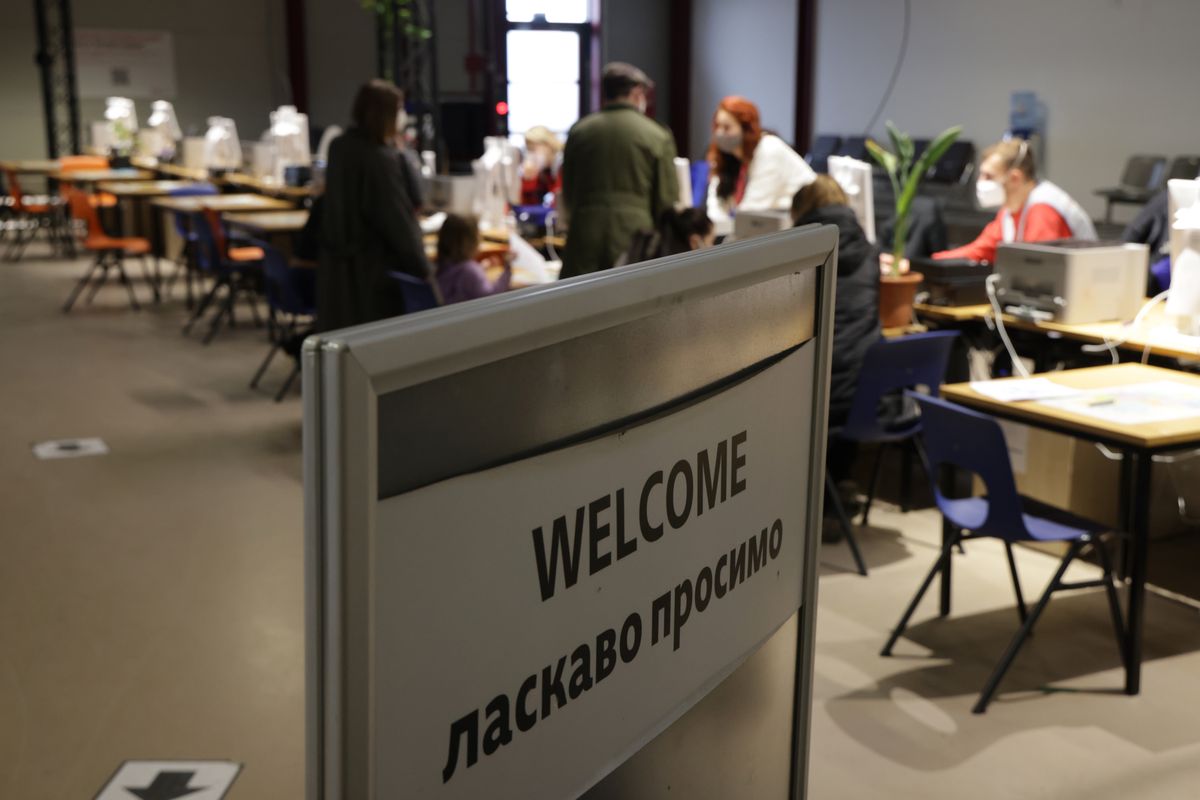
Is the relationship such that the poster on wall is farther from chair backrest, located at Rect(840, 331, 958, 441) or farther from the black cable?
chair backrest, located at Rect(840, 331, 958, 441)

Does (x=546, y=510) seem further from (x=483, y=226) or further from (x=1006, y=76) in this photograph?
A: (x=1006, y=76)

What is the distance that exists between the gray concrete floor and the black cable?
857 centimetres

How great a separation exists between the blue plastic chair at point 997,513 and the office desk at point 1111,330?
1.07 metres

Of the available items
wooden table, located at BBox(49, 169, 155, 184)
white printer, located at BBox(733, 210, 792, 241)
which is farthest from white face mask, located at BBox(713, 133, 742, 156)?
wooden table, located at BBox(49, 169, 155, 184)

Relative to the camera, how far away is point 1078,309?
13.8 ft

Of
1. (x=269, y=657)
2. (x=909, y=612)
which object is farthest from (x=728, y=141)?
(x=269, y=657)

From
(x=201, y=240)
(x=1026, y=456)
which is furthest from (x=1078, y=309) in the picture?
(x=201, y=240)

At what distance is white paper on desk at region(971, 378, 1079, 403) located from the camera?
10.6ft

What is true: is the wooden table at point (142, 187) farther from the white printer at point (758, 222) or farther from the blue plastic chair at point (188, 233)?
the white printer at point (758, 222)

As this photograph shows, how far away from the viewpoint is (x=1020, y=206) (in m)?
5.33

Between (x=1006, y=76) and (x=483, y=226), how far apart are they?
5802mm

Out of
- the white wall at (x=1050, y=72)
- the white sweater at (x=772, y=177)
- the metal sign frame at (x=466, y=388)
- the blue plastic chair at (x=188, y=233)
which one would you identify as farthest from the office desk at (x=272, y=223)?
the metal sign frame at (x=466, y=388)

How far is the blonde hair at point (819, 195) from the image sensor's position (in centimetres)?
411

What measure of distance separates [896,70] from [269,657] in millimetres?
10272
